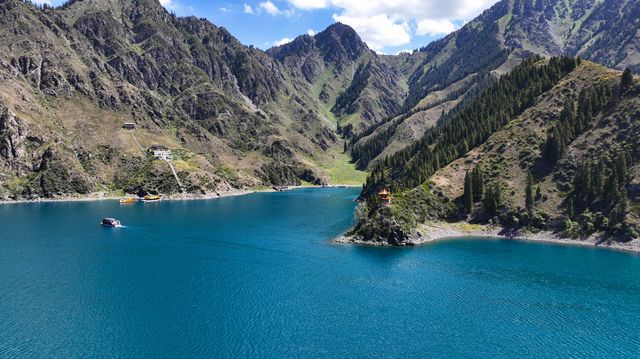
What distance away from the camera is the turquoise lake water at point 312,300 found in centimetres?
8138

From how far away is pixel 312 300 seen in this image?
102938mm

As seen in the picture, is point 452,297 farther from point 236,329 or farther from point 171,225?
point 171,225

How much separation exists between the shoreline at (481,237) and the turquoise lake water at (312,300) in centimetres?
494

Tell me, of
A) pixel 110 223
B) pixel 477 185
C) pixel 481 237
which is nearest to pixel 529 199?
pixel 477 185

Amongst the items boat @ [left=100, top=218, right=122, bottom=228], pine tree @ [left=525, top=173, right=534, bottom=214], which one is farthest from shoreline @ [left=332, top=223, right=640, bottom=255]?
boat @ [left=100, top=218, right=122, bottom=228]

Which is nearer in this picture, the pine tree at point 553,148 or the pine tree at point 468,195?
the pine tree at point 468,195

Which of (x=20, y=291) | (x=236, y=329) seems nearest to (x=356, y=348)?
(x=236, y=329)

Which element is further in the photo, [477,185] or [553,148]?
[553,148]

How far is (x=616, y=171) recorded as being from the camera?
16250cm

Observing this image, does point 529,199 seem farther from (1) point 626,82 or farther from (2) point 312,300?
(2) point 312,300

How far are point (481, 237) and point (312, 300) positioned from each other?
88131mm

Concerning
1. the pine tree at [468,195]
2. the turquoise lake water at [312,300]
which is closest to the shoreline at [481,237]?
the turquoise lake water at [312,300]

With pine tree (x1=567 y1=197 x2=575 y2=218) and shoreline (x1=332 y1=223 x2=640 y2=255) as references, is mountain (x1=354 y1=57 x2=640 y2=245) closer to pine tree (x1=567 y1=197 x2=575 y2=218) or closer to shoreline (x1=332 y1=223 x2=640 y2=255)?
pine tree (x1=567 y1=197 x2=575 y2=218)

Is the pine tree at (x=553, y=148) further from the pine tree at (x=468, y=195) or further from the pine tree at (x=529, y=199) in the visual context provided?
the pine tree at (x=468, y=195)
